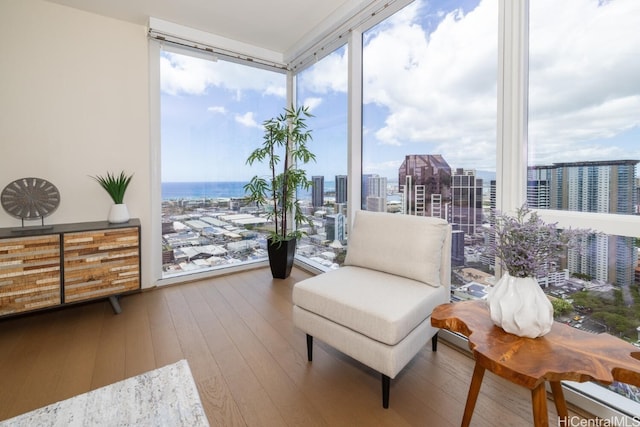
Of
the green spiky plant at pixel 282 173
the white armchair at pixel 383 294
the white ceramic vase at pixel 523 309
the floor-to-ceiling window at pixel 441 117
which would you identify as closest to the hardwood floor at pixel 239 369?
the white armchair at pixel 383 294

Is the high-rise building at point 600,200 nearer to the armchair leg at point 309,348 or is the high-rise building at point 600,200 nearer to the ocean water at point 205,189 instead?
the armchair leg at point 309,348

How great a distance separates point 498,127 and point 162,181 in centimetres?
318

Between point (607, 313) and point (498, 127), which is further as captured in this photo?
point (498, 127)

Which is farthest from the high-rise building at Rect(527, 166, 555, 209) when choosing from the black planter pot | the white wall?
the white wall

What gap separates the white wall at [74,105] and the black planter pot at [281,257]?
4.25ft

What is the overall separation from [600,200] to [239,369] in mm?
2198

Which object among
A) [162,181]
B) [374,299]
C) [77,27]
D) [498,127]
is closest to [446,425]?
[374,299]

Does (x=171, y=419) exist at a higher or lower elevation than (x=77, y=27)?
lower

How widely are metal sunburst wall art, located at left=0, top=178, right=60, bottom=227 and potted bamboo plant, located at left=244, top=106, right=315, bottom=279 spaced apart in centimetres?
178

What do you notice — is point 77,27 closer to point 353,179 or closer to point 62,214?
point 62,214

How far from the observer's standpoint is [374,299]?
1.61 m

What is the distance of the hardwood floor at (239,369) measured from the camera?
149cm

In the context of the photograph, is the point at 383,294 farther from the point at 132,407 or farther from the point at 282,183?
the point at 282,183

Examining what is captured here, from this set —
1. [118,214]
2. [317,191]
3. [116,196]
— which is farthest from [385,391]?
[116,196]
